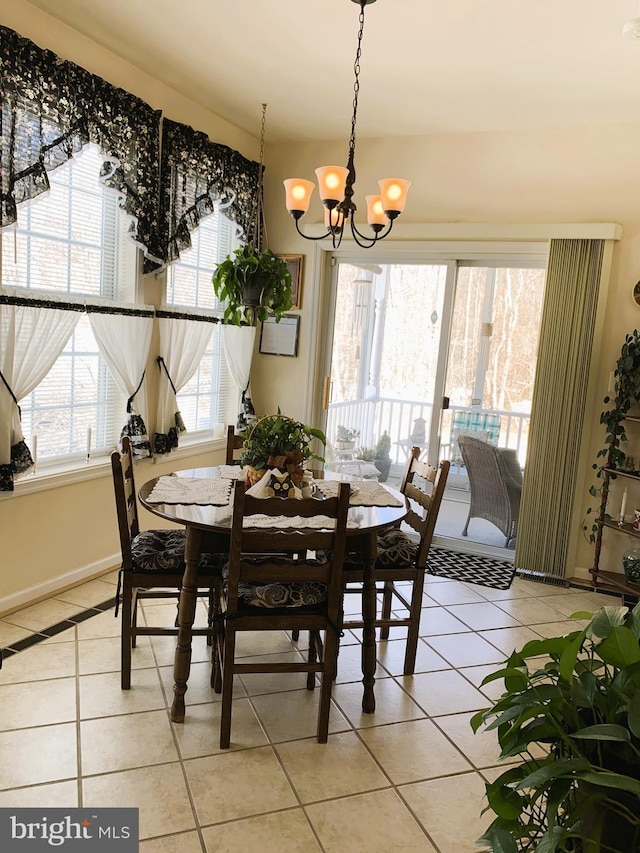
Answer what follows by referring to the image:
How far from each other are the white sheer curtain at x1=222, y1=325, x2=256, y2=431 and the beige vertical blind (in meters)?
2.13

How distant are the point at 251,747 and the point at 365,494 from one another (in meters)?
1.16

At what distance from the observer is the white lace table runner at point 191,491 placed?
106 inches

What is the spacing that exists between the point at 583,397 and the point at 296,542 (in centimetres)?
284

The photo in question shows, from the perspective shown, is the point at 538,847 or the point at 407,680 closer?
the point at 538,847

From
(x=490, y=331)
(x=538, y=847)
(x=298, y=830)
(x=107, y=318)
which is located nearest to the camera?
(x=538, y=847)

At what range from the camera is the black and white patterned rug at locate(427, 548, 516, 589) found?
438cm

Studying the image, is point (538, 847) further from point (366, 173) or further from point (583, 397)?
point (366, 173)

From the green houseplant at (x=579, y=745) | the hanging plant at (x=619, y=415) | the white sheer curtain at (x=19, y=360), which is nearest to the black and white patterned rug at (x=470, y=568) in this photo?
the hanging plant at (x=619, y=415)

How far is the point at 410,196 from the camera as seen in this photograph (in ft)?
15.8

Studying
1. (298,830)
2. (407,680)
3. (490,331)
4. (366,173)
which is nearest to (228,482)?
(407,680)

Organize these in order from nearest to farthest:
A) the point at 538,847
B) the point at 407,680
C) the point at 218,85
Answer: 1. the point at 538,847
2. the point at 407,680
3. the point at 218,85

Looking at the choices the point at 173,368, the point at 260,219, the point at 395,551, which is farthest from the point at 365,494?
the point at 260,219

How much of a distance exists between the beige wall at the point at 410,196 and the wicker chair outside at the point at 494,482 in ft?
1.55

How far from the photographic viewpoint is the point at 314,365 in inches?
207
